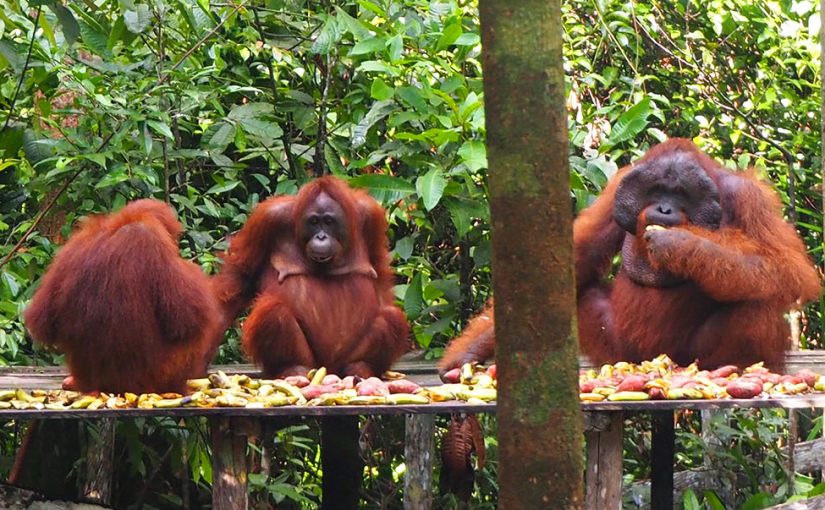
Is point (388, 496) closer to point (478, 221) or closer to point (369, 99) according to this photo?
point (478, 221)

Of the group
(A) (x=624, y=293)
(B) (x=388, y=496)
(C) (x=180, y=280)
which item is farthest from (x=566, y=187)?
(B) (x=388, y=496)

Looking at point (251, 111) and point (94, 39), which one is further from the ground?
point (94, 39)

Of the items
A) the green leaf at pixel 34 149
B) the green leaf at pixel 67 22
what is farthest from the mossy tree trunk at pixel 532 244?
the green leaf at pixel 34 149

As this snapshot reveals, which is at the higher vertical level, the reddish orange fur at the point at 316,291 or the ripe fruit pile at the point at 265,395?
the reddish orange fur at the point at 316,291

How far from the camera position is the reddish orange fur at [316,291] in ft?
16.4

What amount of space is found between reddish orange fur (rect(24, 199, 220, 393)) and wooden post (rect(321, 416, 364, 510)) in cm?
115

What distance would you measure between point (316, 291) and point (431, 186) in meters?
0.66

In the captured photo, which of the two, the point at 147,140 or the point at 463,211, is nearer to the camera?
the point at 147,140

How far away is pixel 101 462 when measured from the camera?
5430mm

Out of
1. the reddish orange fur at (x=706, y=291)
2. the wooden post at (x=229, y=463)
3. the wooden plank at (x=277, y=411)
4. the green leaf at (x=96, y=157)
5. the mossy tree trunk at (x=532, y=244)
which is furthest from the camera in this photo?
the green leaf at (x=96, y=157)

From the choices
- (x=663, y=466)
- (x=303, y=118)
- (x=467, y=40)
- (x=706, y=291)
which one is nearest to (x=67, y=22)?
(x=467, y=40)

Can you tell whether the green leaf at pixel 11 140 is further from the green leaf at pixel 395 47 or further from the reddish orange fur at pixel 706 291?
the reddish orange fur at pixel 706 291

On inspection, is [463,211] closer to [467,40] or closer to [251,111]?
[467,40]

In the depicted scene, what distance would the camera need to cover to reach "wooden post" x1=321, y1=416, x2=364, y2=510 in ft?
18.1
